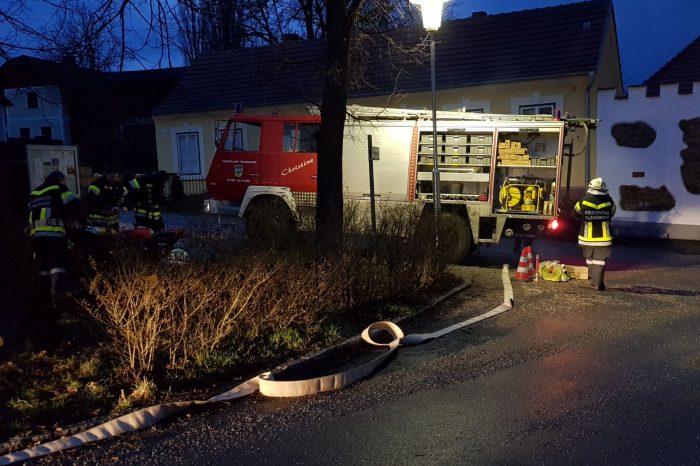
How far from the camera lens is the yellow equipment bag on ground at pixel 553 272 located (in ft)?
29.4

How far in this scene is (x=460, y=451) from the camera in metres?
3.63

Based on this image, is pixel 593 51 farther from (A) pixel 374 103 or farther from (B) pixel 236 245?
(B) pixel 236 245

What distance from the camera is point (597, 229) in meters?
8.33

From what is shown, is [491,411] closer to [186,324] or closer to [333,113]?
[186,324]

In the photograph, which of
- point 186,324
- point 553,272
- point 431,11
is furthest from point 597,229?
point 186,324

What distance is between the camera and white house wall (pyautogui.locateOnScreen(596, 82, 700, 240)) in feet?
44.5

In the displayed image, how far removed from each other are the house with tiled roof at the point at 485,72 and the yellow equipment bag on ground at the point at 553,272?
621cm

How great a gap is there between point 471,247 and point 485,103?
7712 millimetres

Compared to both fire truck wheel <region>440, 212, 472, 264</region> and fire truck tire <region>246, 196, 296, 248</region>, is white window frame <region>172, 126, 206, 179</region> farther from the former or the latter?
fire truck tire <region>246, 196, 296, 248</region>

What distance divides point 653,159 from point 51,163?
12.8 meters

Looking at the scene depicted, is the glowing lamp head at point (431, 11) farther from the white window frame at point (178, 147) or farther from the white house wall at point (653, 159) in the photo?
the white window frame at point (178, 147)

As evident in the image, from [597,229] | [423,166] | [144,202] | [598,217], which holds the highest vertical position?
[423,166]

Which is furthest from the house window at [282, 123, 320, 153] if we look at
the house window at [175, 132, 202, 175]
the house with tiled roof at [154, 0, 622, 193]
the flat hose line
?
the house window at [175, 132, 202, 175]

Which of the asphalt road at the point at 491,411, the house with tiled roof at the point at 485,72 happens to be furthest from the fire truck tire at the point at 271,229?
the house with tiled roof at the point at 485,72
